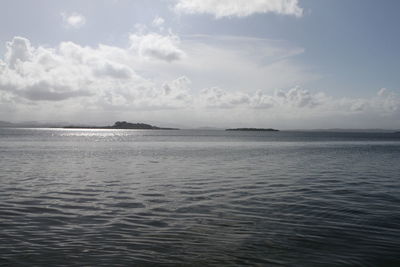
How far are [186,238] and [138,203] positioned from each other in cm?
746

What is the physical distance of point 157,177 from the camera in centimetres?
3291

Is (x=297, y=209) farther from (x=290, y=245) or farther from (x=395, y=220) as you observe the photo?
(x=290, y=245)

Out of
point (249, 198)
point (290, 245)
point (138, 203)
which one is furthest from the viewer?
point (249, 198)

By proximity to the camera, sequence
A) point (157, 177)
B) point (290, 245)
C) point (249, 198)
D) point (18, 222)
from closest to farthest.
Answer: point (290, 245)
point (18, 222)
point (249, 198)
point (157, 177)

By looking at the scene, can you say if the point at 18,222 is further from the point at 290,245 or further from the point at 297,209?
the point at 297,209

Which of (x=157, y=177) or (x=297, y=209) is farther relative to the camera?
(x=157, y=177)

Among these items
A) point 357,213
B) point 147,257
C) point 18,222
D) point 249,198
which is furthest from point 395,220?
point 18,222

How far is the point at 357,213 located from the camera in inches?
722

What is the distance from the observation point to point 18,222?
1565 centimetres

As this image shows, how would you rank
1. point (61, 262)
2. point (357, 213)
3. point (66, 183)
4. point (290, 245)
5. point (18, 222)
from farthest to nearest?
point (66, 183) → point (357, 213) → point (18, 222) → point (290, 245) → point (61, 262)

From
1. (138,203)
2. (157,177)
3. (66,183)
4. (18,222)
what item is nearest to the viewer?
(18,222)

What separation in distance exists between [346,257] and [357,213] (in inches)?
287

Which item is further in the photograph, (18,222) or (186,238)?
(18,222)

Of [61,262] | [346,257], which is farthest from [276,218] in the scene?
[61,262]
